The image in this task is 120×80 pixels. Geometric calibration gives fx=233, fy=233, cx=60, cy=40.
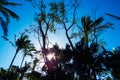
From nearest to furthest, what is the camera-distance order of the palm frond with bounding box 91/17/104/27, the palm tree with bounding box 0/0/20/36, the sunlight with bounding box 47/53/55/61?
the palm tree with bounding box 0/0/20/36 → the sunlight with bounding box 47/53/55/61 → the palm frond with bounding box 91/17/104/27

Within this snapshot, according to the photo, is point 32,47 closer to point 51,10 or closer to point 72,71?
point 51,10

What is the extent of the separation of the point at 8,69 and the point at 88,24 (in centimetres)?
1493

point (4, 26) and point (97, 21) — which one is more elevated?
point (97, 21)

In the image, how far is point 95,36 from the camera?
95.8 feet

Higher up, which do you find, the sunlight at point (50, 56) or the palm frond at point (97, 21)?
the palm frond at point (97, 21)

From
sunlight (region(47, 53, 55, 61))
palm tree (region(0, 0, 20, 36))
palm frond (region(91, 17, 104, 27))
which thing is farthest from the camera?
palm frond (region(91, 17, 104, 27))

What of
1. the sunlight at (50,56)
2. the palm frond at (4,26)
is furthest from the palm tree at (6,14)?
the sunlight at (50,56)

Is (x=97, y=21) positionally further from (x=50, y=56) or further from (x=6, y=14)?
(x=6, y=14)

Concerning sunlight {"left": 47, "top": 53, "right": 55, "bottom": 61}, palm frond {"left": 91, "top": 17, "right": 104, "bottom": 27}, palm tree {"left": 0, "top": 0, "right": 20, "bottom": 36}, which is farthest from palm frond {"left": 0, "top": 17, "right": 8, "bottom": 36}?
palm frond {"left": 91, "top": 17, "right": 104, "bottom": 27}

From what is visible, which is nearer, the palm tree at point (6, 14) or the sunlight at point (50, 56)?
the palm tree at point (6, 14)

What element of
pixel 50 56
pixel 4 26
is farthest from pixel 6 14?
pixel 50 56

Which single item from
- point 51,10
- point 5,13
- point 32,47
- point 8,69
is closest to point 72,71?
point 51,10

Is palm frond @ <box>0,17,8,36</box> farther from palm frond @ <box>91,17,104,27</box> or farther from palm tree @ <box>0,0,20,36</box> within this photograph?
palm frond @ <box>91,17,104,27</box>

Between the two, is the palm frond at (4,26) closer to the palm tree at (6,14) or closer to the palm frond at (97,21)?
the palm tree at (6,14)
